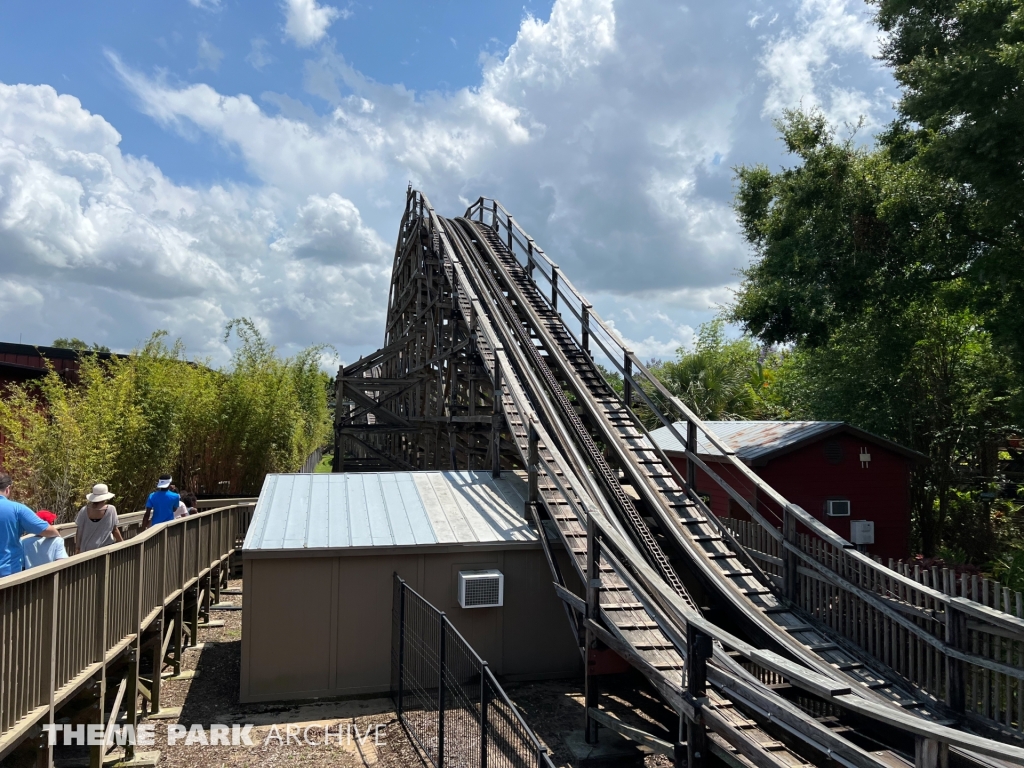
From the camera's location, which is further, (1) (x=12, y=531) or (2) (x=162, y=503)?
(2) (x=162, y=503)

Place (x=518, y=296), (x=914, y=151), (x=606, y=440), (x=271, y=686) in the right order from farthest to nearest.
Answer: (x=518, y=296)
(x=914, y=151)
(x=606, y=440)
(x=271, y=686)

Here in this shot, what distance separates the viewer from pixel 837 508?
10.4 meters

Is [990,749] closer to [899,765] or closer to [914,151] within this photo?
[899,765]

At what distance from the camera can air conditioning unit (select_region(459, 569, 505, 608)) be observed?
307 inches

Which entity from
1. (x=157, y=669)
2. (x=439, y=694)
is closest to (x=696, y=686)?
(x=439, y=694)

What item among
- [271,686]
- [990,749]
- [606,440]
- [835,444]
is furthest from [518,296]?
[990,749]

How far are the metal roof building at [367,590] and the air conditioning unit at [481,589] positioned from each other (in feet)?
0.59

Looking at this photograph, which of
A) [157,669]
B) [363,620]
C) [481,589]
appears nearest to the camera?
[157,669]

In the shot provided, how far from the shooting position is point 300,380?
1931 centimetres

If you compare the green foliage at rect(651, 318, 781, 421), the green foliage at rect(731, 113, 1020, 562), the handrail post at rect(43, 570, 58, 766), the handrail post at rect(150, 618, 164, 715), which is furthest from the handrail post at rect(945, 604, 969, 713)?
the green foliage at rect(651, 318, 781, 421)

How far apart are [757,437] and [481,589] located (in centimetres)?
549

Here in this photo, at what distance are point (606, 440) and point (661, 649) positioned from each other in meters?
4.10

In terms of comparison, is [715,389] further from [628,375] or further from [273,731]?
[273,731]

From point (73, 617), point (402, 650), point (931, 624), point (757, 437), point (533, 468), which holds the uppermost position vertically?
point (757, 437)
